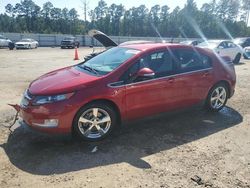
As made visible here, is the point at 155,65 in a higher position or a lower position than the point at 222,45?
lower

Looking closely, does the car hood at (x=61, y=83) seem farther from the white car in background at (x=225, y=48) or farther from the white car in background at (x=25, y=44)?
the white car in background at (x=25, y=44)

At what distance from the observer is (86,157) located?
4395 mm

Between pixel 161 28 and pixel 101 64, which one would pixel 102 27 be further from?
pixel 101 64

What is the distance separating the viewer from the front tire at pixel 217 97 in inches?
251

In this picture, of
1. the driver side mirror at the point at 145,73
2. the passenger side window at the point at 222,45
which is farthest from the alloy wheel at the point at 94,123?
the passenger side window at the point at 222,45

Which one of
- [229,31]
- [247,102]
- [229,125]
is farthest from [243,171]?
[229,31]

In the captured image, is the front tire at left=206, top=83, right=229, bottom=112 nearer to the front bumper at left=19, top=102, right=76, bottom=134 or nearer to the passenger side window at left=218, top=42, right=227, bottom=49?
the front bumper at left=19, top=102, right=76, bottom=134

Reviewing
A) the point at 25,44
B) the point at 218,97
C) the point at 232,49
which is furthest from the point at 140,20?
the point at 218,97

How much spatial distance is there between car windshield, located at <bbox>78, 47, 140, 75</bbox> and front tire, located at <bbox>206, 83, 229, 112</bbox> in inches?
80.4

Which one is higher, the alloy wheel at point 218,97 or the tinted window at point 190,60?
the tinted window at point 190,60

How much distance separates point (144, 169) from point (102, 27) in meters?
77.3

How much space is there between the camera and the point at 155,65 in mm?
5461

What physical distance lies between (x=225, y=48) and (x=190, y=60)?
11395 millimetres

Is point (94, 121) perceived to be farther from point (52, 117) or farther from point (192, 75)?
point (192, 75)
